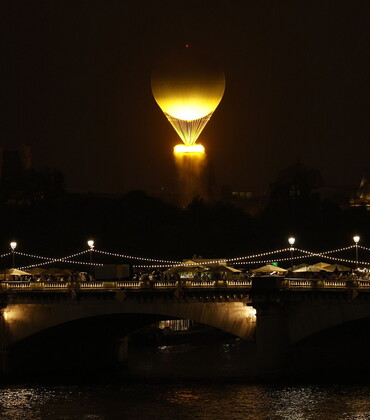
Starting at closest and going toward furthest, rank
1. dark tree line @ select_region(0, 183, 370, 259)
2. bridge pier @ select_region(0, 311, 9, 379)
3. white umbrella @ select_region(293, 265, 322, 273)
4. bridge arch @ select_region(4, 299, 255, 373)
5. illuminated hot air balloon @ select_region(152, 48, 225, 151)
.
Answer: bridge arch @ select_region(4, 299, 255, 373) < bridge pier @ select_region(0, 311, 9, 379) < white umbrella @ select_region(293, 265, 322, 273) < dark tree line @ select_region(0, 183, 370, 259) < illuminated hot air balloon @ select_region(152, 48, 225, 151)

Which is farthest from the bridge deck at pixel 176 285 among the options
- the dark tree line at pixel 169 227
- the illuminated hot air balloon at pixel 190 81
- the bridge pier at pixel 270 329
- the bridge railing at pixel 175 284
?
the illuminated hot air balloon at pixel 190 81

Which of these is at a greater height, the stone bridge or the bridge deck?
the bridge deck

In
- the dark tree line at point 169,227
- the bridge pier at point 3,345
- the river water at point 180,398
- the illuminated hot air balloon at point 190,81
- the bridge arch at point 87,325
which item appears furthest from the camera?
the illuminated hot air balloon at point 190,81

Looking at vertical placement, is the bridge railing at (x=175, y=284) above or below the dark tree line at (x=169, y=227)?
→ below

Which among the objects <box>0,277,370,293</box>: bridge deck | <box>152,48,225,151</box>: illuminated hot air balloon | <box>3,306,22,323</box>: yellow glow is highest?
<box>152,48,225,151</box>: illuminated hot air balloon

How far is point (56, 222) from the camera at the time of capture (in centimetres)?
17650

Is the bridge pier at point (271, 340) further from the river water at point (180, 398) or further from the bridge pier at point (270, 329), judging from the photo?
the river water at point (180, 398)

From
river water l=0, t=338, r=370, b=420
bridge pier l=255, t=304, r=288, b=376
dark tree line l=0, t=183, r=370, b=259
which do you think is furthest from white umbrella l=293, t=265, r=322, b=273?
dark tree line l=0, t=183, r=370, b=259

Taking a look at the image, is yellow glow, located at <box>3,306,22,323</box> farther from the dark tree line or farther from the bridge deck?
the dark tree line

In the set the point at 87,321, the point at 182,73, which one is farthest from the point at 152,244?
the point at 87,321

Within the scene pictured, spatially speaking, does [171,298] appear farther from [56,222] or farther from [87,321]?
[56,222]

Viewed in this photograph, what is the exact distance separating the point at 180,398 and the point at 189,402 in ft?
5.15

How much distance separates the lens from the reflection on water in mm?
89037

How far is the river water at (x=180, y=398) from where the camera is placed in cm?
8938
